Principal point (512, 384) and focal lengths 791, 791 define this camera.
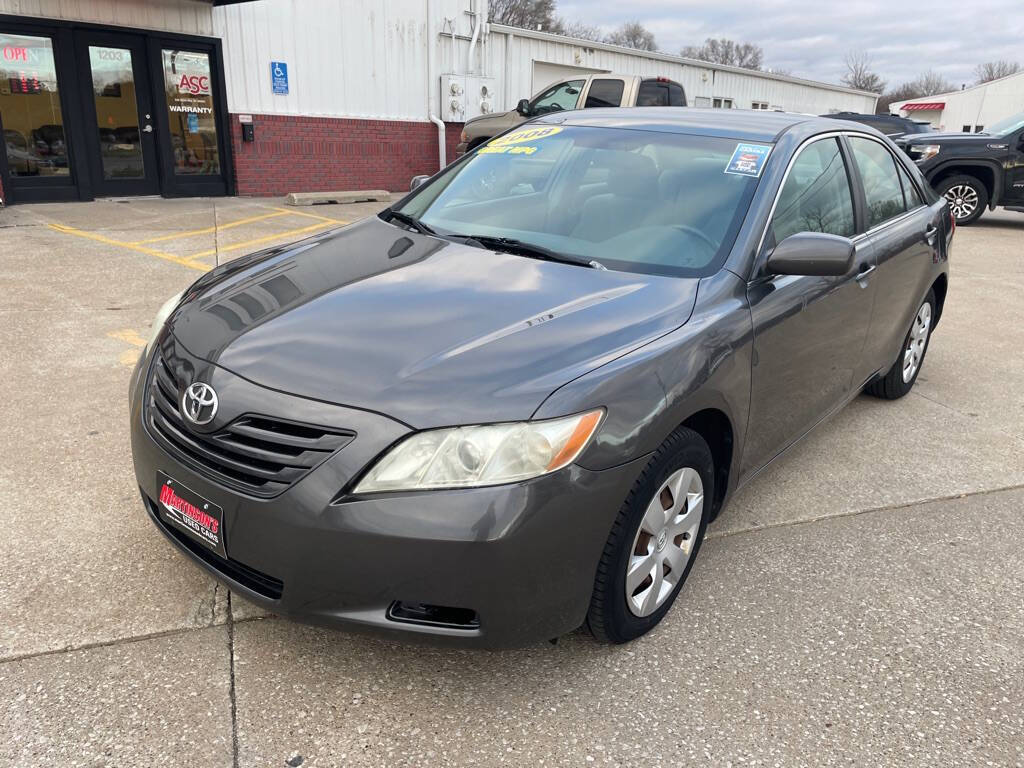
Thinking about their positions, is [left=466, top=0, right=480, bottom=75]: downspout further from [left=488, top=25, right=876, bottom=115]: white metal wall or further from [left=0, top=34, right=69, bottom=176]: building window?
[left=0, top=34, right=69, bottom=176]: building window

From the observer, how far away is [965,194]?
12.8m

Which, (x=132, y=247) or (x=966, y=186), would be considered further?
(x=966, y=186)

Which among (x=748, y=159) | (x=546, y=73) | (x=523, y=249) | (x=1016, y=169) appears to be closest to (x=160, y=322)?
(x=523, y=249)

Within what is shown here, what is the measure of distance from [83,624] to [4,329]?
378 cm

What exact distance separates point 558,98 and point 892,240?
388 inches

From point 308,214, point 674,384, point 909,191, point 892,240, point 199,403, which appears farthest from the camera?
point 308,214

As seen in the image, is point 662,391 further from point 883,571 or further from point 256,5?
point 256,5

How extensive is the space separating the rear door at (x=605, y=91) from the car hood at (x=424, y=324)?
10.2 m

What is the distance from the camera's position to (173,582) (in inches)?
106

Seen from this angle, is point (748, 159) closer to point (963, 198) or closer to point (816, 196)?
point (816, 196)

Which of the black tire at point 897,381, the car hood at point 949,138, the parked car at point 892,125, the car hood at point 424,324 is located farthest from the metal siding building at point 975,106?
the car hood at point 424,324

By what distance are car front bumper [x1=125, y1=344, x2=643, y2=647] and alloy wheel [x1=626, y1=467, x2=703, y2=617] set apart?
235mm

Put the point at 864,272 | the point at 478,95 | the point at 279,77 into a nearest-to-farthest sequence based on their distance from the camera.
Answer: the point at 864,272, the point at 279,77, the point at 478,95

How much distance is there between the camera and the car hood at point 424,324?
6.81 feet
